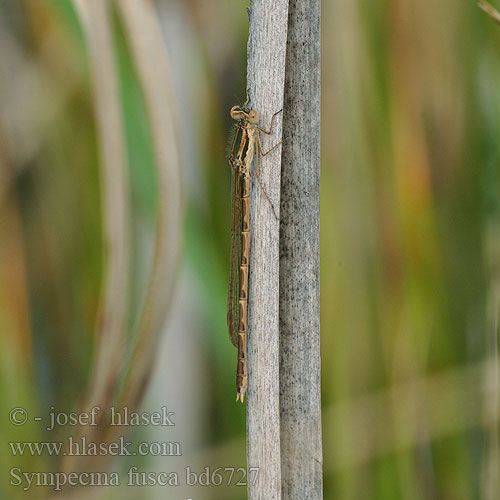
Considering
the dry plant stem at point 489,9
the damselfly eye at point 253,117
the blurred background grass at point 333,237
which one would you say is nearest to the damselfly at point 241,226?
the damselfly eye at point 253,117

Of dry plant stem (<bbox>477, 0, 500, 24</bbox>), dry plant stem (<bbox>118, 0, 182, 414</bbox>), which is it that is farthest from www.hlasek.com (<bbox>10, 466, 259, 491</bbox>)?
dry plant stem (<bbox>477, 0, 500, 24</bbox>)

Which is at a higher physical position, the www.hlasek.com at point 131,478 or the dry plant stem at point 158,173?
the dry plant stem at point 158,173

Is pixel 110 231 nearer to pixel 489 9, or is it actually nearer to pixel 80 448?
pixel 80 448

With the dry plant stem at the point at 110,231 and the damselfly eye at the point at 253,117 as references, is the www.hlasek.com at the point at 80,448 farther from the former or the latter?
the damselfly eye at the point at 253,117

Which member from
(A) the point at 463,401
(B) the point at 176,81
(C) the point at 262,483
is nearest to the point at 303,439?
(C) the point at 262,483

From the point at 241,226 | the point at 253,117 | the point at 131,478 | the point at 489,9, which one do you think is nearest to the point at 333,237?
the point at 241,226

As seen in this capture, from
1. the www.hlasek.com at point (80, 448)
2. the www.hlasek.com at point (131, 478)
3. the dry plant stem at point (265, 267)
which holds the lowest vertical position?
the www.hlasek.com at point (131, 478)

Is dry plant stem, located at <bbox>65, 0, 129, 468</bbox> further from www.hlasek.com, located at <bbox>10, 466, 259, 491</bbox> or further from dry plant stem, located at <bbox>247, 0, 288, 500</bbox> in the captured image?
dry plant stem, located at <bbox>247, 0, 288, 500</bbox>

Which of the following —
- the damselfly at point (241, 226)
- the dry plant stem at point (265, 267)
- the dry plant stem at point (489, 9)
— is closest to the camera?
the dry plant stem at point (265, 267)
